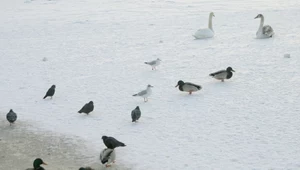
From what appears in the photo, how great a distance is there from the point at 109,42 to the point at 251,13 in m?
6.77

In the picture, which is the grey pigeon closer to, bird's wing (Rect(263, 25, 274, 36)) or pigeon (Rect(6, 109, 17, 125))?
pigeon (Rect(6, 109, 17, 125))

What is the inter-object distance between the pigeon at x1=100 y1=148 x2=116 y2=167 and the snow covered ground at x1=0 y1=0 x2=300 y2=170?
0.81ft

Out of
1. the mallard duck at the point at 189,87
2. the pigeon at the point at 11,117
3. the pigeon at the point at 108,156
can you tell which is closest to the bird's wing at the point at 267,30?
the mallard duck at the point at 189,87

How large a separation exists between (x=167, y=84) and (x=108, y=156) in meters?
4.61

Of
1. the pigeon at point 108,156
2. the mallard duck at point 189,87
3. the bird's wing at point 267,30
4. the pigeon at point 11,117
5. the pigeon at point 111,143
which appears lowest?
the pigeon at point 108,156

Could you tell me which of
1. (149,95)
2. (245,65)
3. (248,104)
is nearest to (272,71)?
(245,65)

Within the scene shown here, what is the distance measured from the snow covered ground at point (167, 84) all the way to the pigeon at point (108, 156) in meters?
0.25

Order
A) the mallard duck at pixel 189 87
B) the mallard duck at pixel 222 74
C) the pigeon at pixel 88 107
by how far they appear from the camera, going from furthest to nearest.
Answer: the mallard duck at pixel 222 74 → the mallard duck at pixel 189 87 → the pigeon at pixel 88 107

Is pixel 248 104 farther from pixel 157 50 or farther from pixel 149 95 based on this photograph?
pixel 157 50

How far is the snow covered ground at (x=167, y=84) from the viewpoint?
8586 mm

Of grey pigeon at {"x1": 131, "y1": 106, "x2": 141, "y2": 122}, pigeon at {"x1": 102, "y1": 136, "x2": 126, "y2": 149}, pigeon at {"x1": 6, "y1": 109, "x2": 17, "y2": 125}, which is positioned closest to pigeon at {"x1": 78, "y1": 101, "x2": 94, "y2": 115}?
grey pigeon at {"x1": 131, "y1": 106, "x2": 141, "y2": 122}

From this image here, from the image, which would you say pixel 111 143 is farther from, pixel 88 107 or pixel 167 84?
pixel 167 84

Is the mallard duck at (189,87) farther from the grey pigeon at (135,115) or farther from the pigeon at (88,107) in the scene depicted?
the pigeon at (88,107)

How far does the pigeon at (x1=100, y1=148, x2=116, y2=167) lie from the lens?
7.99 metres
